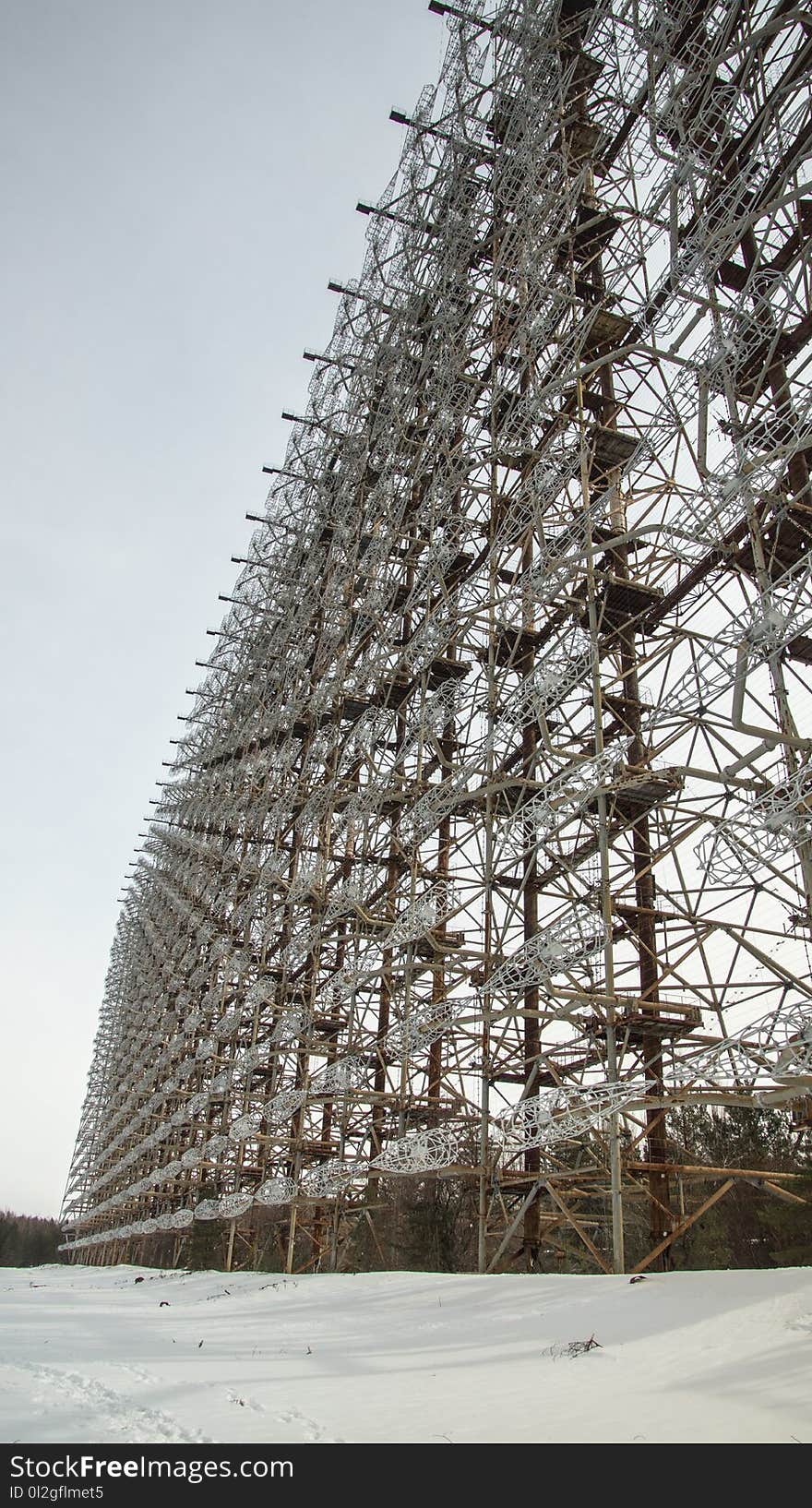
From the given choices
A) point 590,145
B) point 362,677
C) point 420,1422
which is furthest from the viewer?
point 362,677

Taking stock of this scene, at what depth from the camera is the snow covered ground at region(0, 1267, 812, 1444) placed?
595 centimetres

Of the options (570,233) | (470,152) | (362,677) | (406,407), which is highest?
(470,152)

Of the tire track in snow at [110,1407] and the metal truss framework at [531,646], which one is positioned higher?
the metal truss framework at [531,646]

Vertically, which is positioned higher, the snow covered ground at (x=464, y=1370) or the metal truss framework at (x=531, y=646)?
the metal truss framework at (x=531, y=646)

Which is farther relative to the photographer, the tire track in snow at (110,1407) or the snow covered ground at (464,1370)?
the tire track in snow at (110,1407)

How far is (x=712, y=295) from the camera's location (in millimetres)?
12086

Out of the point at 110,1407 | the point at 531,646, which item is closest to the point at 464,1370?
the point at 110,1407

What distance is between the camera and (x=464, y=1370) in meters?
7.94

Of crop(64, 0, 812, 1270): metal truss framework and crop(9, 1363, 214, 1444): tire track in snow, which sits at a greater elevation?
crop(64, 0, 812, 1270): metal truss framework

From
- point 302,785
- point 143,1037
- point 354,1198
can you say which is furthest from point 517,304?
point 143,1037

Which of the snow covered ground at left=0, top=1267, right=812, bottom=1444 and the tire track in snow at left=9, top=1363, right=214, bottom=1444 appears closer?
the snow covered ground at left=0, top=1267, right=812, bottom=1444

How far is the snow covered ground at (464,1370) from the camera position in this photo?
19.5 ft

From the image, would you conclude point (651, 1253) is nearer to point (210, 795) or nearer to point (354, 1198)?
point (354, 1198)

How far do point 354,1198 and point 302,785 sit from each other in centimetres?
1199
